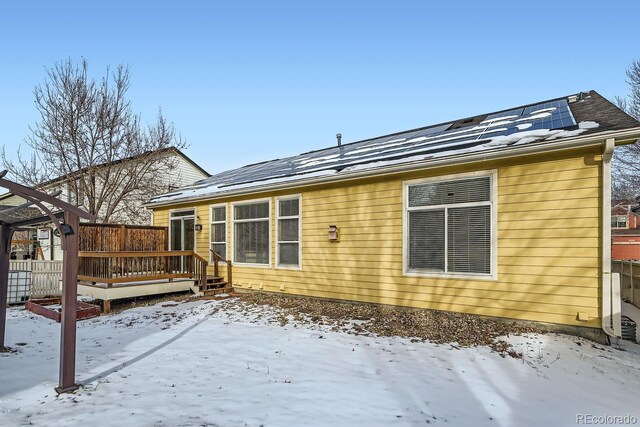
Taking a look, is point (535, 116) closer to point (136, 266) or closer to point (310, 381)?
point (310, 381)

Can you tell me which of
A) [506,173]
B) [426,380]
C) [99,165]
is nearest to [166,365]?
[426,380]

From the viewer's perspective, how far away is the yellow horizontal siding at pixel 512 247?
5.22m

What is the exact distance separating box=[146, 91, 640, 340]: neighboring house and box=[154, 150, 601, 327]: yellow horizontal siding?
2cm

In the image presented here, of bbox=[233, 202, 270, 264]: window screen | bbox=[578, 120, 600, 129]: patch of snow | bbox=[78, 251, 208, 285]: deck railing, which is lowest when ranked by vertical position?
bbox=[78, 251, 208, 285]: deck railing

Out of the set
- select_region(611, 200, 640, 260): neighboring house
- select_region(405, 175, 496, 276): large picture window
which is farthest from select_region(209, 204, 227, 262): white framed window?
select_region(611, 200, 640, 260): neighboring house

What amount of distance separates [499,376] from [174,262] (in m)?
8.70

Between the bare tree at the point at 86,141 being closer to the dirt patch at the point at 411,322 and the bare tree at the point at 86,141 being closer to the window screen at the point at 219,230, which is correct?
the window screen at the point at 219,230

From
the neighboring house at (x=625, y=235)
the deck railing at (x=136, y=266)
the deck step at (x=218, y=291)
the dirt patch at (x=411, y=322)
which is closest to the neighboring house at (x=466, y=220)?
the dirt patch at (x=411, y=322)

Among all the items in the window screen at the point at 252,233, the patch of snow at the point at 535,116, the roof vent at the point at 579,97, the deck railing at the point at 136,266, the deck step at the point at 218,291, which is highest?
the roof vent at the point at 579,97

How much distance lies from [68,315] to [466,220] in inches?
228

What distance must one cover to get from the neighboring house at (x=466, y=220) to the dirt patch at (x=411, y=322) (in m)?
0.20

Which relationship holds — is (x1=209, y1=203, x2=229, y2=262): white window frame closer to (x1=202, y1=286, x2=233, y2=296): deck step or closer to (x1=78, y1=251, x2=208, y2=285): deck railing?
(x1=78, y1=251, x2=208, y2=285): deck railing

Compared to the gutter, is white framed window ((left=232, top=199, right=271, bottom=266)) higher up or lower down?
lower down

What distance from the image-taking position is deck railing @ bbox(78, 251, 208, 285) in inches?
333
